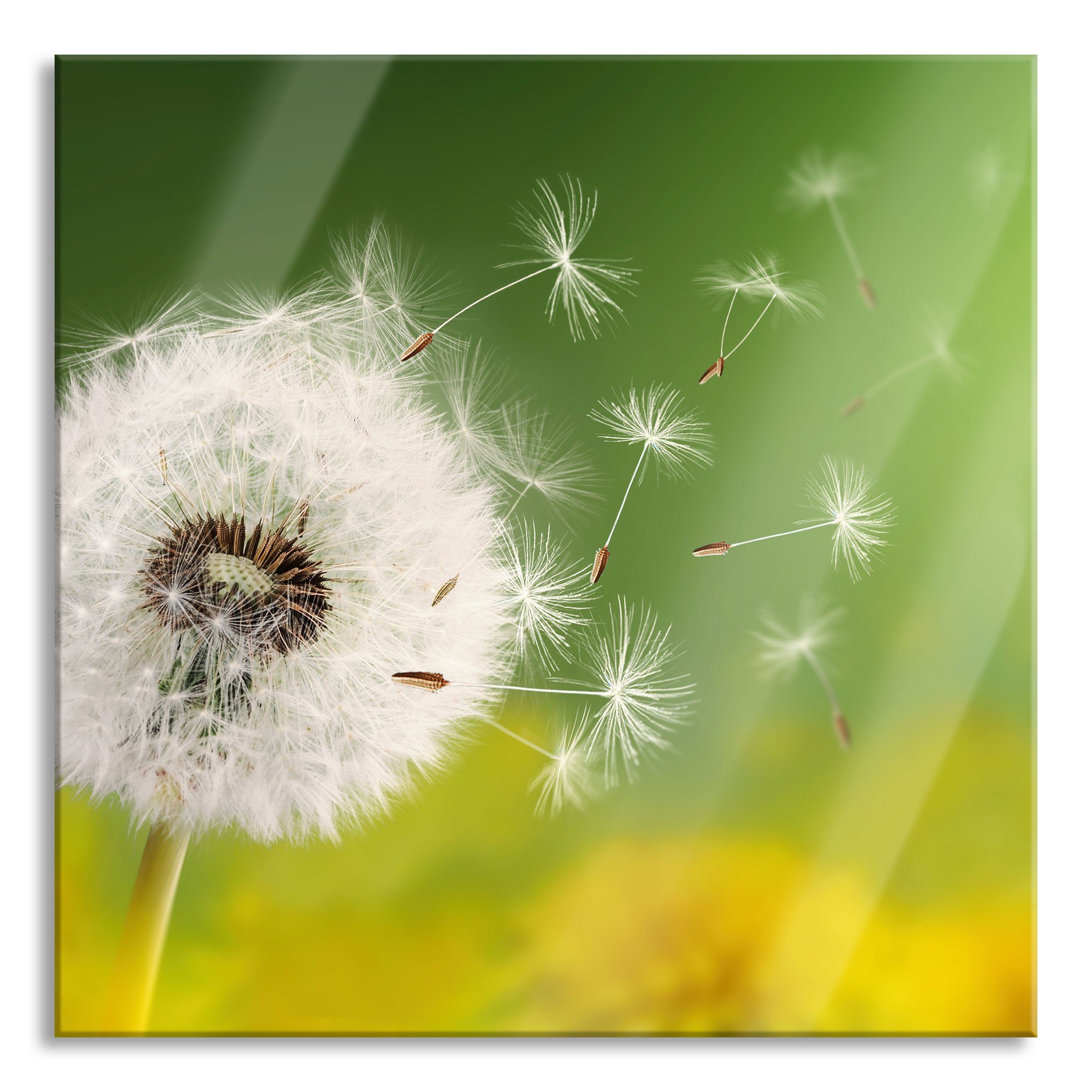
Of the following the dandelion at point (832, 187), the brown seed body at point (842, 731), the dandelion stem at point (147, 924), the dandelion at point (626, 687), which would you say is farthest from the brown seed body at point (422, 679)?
the dandelion at point (832, 187)

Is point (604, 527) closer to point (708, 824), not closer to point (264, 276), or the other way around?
point (708, 824)

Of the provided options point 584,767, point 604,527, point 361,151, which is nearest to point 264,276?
point 361,151

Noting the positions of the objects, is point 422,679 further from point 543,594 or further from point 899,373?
point 899,373

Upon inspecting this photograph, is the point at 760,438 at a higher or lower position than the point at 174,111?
lower

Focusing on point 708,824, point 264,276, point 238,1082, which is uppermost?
point 264,276

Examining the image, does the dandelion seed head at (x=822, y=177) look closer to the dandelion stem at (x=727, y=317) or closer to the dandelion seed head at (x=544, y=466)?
the dandelion stem at (x=727, y=317)

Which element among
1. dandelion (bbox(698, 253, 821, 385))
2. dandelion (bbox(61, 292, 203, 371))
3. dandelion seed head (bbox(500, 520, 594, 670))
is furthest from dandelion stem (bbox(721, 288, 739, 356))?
dandelion (bbox(61, 292, 203, 371))

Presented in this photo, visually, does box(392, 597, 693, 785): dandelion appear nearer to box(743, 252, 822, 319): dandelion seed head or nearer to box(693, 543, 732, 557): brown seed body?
box(693, 543, 732, 557): brown seed body
